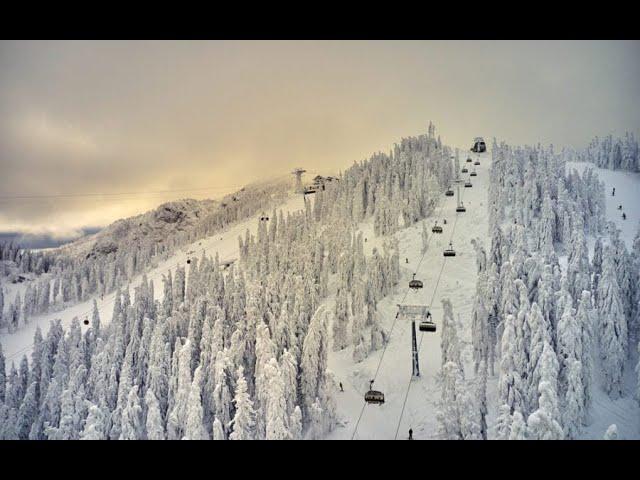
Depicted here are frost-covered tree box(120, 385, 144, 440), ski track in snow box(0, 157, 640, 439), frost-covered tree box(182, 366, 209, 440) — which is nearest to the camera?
frost-covered tree box(182, 366, 209, 440)

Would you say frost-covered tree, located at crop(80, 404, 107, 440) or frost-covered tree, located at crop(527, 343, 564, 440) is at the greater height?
frost-covered tree, located at crop(527, 343, 564, 440)

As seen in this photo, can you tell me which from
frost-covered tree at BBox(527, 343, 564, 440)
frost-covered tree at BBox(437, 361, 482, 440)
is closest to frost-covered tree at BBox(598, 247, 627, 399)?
frost-covered tree at BBox(527, 343, 564, 440)

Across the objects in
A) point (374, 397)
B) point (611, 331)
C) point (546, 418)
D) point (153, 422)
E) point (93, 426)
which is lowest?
point (153, 422)

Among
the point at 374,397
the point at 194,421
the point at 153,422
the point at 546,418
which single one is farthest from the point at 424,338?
the point at 153,422

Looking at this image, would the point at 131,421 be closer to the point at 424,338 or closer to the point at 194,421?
the point at 194,421

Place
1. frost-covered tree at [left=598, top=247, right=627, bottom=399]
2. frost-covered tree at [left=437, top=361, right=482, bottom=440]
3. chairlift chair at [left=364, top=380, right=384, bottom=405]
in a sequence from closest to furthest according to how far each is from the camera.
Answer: frost-covered tree at [left=437, top=361, right=482, bottom=440], frost-covered tree at [left=598, top=247, right=627, bottom=399], chairlift chair at [left=364, top=380, right=384, bottom=405]

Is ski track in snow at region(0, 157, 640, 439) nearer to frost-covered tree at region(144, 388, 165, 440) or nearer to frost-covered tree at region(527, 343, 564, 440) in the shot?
frost-covered tree at region(527, 343, 564, 440)

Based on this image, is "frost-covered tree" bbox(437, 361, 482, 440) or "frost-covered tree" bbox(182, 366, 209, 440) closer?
"frost-covered tree" bbox(437, 361, 482, 440)
